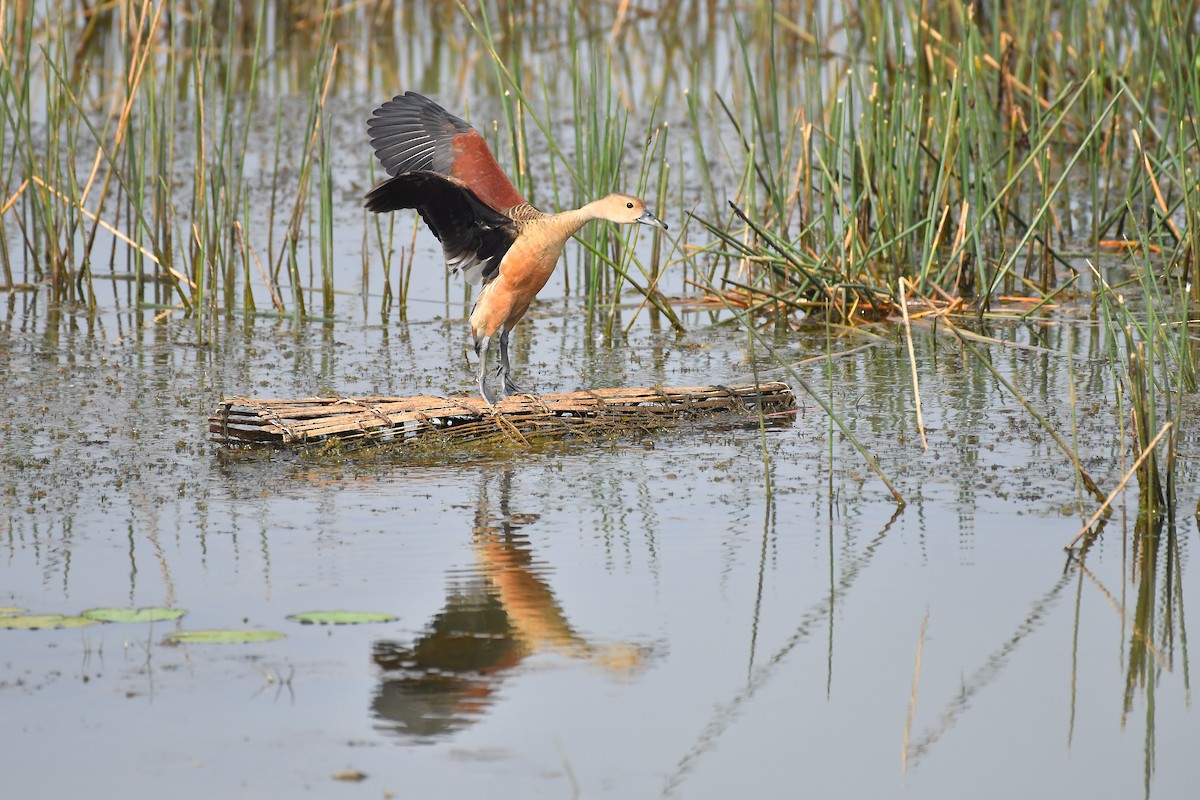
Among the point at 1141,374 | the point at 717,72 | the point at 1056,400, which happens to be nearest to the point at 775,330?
the point at 1056,400

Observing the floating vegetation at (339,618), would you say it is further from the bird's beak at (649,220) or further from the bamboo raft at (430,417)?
the bird's beak at (649,220)

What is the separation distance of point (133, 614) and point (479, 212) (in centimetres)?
238

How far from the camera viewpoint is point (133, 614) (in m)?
4.18

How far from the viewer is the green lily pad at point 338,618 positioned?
4.14m

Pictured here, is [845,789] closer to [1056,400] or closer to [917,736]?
[917,736]

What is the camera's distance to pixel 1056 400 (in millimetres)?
6480

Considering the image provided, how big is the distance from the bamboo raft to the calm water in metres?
0.10

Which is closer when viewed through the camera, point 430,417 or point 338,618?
point 338,618

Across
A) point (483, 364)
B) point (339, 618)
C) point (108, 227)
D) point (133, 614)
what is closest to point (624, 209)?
point (483, 364)

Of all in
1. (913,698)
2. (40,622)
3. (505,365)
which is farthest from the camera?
(505,365)

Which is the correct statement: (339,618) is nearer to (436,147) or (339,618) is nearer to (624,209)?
(624,209)

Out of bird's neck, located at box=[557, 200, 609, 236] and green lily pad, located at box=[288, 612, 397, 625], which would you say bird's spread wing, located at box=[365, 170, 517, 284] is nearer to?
bird's neck, located at box=[557, 200, 609, 236]

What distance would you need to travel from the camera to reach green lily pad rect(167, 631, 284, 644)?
13.1 feet

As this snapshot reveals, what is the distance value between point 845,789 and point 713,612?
1024 millimetres
